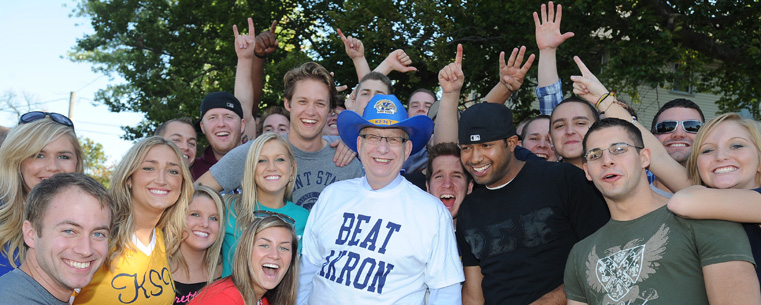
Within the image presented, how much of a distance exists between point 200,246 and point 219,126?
1.80 metres

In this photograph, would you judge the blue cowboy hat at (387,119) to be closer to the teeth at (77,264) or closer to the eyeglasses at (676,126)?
the teeth at (77,264)

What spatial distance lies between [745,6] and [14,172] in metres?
13.9

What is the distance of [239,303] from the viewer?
3.82 m

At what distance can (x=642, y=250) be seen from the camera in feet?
10.4

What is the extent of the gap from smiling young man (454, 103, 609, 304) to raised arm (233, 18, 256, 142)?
3.31 m

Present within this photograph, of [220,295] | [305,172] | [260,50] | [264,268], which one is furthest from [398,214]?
[260,50]

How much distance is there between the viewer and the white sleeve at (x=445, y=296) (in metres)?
3.76

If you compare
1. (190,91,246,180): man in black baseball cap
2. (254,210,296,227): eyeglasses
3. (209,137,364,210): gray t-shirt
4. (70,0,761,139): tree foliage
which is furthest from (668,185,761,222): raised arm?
(70,0,761,139): tree foliage

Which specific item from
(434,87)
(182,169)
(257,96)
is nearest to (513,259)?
(182,169)

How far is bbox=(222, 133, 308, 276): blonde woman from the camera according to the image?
183 inches

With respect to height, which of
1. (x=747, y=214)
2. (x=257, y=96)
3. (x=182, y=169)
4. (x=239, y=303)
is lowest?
(x=239, y=303)

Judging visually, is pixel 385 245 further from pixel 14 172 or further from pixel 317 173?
pixel 14 172

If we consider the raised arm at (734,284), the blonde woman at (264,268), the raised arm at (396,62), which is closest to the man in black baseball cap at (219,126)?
the raised arm at (396,62)

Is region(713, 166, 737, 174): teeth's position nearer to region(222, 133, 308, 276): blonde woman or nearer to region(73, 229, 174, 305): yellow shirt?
region(222, 133, 308, 276): blonde woman
